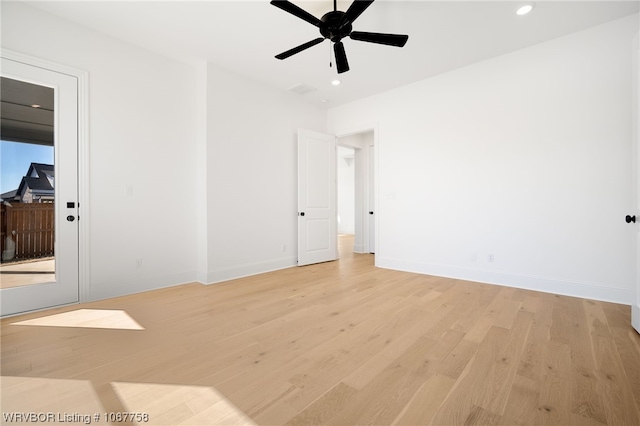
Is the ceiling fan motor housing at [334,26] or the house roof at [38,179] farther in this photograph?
the house roof at [38,179]

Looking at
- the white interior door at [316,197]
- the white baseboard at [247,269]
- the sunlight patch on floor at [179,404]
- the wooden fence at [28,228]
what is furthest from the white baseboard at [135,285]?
the sunlight patch on floor at [179,404]

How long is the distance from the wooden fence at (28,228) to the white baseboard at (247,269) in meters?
1.68

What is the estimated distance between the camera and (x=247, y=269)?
13.8 ft

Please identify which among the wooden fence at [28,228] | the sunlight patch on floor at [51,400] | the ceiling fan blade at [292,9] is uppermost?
the ceiling fan blade at [292,9]

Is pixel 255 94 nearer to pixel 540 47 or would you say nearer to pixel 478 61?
pixel 478 61

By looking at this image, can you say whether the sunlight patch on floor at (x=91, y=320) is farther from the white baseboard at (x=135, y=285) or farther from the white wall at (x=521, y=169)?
the white wall at (x=521, y=169)

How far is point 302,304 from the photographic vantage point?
9.59 feet

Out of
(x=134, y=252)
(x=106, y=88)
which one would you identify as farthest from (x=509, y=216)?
(x=106, y=88)

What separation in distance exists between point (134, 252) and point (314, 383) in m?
2.88

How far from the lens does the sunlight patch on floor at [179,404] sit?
1320 mm

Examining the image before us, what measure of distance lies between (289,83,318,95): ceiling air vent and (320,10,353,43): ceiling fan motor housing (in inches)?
72.8

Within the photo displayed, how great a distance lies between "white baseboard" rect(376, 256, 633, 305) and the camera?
293 cm

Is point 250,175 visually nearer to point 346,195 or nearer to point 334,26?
point 334,26

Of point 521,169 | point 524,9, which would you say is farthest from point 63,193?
point 521,169
